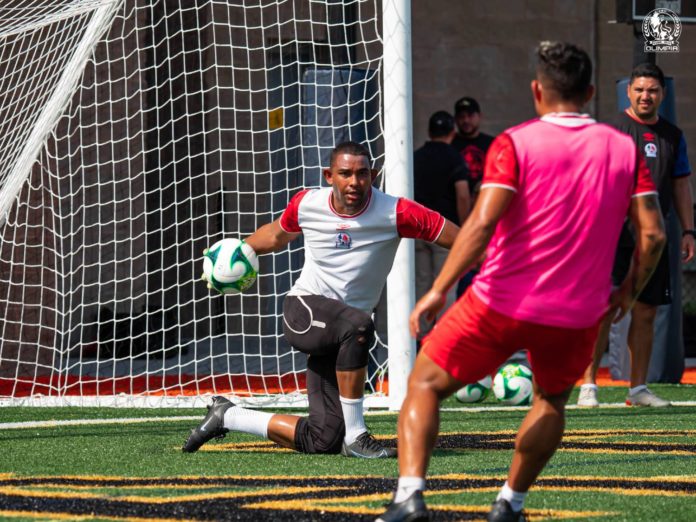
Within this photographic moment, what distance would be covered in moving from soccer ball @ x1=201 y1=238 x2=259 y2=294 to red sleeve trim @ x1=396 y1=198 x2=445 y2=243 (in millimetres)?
767

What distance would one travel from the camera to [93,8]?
10438 mm

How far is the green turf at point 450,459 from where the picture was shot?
4.67 meters

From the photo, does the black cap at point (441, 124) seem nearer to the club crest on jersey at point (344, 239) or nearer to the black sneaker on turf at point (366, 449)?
the club crest on jersey at point (344, 239)

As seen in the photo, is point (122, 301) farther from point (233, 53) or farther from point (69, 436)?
point (69, 436)

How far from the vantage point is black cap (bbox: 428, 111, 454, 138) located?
10453 mm

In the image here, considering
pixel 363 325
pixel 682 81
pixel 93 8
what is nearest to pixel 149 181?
pixel 93 8

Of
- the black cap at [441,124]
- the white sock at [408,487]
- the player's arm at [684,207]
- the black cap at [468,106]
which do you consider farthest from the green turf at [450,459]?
the black cap at [468,106]

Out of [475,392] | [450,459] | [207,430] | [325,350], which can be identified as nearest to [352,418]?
[325,350]

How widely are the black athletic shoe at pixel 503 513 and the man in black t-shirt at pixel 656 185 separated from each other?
192 inches

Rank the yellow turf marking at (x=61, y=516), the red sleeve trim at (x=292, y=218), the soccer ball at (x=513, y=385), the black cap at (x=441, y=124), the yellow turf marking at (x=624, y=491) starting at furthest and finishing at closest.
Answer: the black cap at (x=441, y=124), the soccer ball at (x=513, y=385), the red sleeve trim at (x=292, y=218), the yellow turf marking at (x=624, y=491), the yellow turf marking at (x=61, y=516)

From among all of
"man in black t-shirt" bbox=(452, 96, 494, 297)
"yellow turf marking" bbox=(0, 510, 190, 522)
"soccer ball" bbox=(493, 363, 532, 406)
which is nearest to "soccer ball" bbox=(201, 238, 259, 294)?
"yellow turf marking" bbox=(0, 510, 190, 522)

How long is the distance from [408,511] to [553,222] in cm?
91

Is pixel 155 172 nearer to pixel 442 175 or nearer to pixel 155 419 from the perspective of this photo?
pixel 442 175

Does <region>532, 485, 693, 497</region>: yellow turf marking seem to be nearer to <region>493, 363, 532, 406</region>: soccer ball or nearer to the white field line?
the white field line
